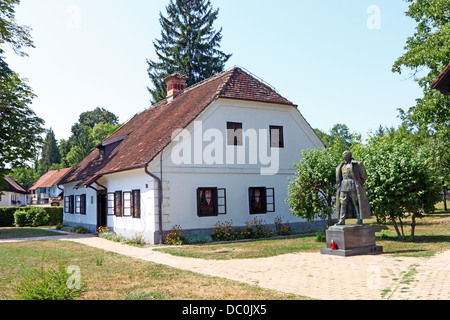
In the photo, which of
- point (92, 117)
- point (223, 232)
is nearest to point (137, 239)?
point (223, 232)

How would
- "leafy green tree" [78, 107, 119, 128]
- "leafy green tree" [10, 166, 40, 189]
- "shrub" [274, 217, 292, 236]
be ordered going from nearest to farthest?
"shrub" [274, 217, 292, 236] < "leafy green tree" [78, 107, 119, 128] < "leafy green tree" [10, 166, 40, 189]

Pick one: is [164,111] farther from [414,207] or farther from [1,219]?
[1,219]

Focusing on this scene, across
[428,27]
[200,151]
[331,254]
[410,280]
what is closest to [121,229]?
[200,151]

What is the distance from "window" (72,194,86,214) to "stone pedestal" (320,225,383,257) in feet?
56.7

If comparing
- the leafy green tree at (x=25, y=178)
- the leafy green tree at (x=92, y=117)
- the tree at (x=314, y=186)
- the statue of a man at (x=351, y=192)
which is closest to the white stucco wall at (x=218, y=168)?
the tree at (x=314, y=186)

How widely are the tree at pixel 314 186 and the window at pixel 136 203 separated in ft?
21.8

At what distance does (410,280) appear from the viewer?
7.71 meters

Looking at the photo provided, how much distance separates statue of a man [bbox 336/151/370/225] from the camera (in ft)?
39.9

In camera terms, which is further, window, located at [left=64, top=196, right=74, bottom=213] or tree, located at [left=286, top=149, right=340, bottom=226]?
window, located at [left=64, top=196, right=74, bottom=213]

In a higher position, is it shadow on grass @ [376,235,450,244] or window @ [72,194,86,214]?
window @ [72,194,86,214]

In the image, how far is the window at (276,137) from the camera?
64.6 feet

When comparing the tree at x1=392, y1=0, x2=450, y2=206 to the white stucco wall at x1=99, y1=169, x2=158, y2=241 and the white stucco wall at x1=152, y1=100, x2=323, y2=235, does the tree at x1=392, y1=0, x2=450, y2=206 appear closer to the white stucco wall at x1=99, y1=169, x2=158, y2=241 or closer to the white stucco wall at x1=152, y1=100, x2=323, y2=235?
the white stucco wall at x1=152, y1=100, x2=323, y2=235

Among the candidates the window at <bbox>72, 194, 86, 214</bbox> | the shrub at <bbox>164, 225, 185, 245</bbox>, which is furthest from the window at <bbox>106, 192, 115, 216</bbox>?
the shrub at <bbox>164, 225, 185, 245</bbox>
